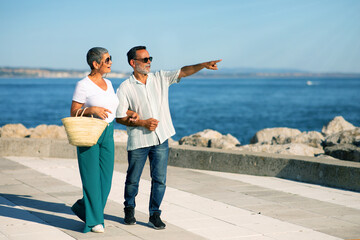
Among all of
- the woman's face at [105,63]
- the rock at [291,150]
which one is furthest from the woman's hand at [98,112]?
the rock at [291,150]

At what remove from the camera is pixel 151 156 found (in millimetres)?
6043

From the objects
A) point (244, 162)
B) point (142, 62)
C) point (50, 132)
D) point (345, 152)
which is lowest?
point (50, 132)

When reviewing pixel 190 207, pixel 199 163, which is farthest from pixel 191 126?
pixel 190 207

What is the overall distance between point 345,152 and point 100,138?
6.40 m

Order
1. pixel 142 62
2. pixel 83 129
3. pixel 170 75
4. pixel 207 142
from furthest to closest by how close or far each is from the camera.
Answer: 1. pixel 207 142
2. pixel 170 75
3. pixel 142 62
4. pixel 83 129

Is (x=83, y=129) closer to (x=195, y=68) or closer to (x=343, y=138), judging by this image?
(x=195, y=68)

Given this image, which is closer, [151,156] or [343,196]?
[151,156]

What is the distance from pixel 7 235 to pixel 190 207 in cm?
228

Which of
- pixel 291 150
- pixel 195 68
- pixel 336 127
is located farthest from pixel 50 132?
pixel 336 127

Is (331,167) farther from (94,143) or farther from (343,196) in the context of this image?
(94,143)

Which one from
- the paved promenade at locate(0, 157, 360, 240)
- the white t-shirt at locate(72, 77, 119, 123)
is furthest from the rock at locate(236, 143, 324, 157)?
the white t-shirt at locate(72, 77, 119, 123)

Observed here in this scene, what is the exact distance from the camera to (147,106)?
593cm

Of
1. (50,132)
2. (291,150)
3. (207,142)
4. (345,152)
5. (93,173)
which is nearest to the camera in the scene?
(93,173)

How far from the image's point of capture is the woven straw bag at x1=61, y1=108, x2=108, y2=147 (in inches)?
213
